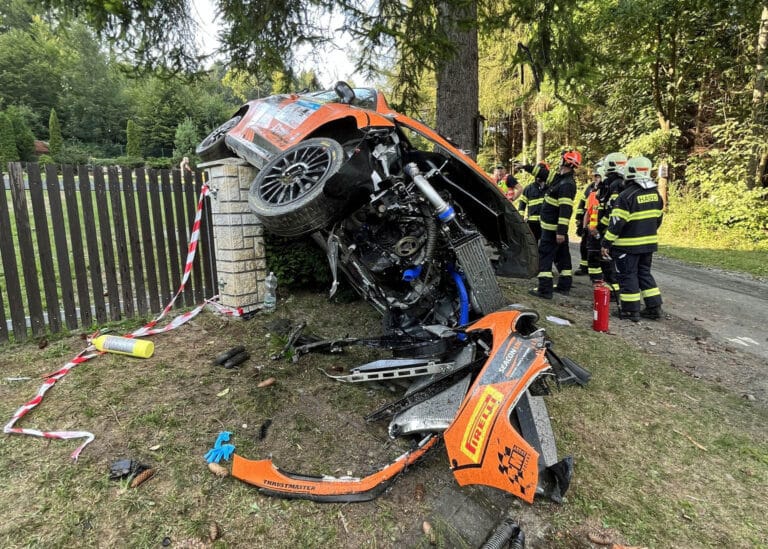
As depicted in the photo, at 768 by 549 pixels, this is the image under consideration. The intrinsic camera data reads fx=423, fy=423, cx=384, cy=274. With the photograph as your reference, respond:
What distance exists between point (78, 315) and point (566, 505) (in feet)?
15.2

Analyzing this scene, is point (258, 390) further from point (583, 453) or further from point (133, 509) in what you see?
point (583, 453)

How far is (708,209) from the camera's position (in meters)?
13.0

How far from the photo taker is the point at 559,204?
6355 millimetres

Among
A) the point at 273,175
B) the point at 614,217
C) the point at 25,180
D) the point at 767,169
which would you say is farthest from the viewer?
the point at 767,169

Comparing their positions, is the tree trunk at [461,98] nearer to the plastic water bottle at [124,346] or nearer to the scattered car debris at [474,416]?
the scattered car debris at [474,416]

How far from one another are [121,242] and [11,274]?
3.06ft

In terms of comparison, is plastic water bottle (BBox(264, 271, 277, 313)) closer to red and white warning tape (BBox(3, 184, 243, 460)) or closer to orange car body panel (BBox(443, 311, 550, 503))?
red and white warning tape (BBox(3, 184, 243, 460))

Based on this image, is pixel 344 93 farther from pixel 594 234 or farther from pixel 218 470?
pixel 594 234

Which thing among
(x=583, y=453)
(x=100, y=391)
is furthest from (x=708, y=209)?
(x=100, y=391)

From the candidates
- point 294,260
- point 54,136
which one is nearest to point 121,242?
point 294,260

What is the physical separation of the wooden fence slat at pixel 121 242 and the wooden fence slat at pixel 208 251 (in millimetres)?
811

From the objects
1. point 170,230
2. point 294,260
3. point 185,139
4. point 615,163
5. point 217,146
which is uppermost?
point 185,139

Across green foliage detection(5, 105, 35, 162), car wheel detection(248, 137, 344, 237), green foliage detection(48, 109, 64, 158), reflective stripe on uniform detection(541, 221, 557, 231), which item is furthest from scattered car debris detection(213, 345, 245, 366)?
green foliage detection(48, 109, 64, 158)

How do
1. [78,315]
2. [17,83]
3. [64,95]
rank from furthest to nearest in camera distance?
[64,95] < [17,83] < [78,315]
